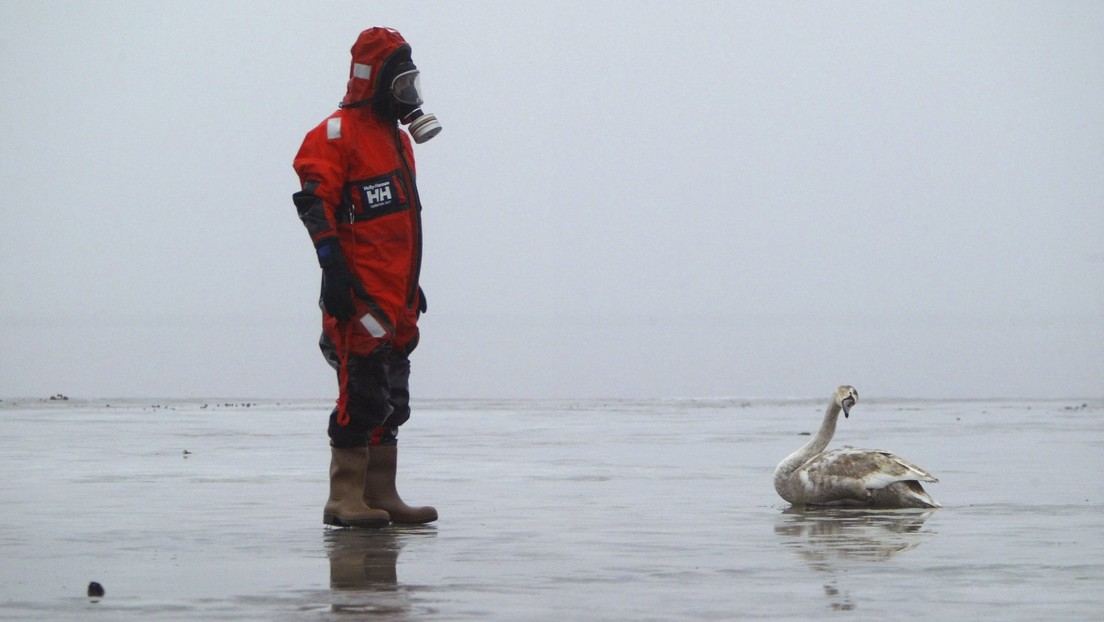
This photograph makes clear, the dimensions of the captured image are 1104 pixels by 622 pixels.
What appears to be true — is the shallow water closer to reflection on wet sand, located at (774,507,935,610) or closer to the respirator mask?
reflection on wet sand, located at (774,507,935,610)

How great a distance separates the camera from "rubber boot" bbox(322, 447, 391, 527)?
8109mm

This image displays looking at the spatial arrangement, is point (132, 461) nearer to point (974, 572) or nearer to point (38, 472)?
point (38, 472)

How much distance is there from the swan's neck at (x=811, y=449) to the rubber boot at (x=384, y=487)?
8.07ft

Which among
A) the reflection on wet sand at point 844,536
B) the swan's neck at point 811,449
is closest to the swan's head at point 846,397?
the swan's neck at point 811,449

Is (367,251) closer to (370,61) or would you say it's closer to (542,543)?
(370,61)

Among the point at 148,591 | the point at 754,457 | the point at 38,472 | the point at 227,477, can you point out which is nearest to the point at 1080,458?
the point at 754,457

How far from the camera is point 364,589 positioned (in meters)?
5.46

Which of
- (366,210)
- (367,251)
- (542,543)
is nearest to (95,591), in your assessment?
(542,543)

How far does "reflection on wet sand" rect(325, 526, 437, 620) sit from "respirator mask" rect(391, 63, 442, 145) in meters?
2.12

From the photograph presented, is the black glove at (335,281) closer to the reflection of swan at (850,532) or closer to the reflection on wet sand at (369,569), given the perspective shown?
the reflection on wet sand at (369,569)

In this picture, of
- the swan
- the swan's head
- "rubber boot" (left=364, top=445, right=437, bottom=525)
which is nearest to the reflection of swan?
the swan

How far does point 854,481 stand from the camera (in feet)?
31.5

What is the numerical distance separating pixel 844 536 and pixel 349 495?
2476mm

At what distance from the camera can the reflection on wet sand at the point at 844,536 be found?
20.4 feet
